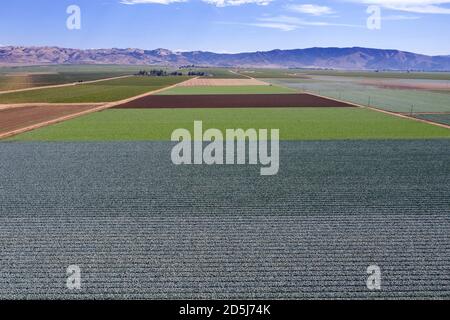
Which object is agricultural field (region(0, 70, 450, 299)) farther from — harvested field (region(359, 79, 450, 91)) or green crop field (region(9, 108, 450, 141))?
harvested field (region(359, 79, 450, 91))

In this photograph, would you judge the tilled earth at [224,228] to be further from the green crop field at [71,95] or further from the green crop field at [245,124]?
the green crop field at [71,95]

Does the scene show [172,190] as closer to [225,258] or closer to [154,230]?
[154,230]

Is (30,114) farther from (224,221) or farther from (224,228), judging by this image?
(224,228)

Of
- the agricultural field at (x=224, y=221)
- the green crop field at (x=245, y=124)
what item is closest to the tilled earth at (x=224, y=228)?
the agricultural field at (x=224, y=221)

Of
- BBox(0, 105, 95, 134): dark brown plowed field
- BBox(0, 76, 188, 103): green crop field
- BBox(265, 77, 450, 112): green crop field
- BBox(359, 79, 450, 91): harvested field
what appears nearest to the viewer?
BBox(0, 105, 95, 134): dark brown plowed field

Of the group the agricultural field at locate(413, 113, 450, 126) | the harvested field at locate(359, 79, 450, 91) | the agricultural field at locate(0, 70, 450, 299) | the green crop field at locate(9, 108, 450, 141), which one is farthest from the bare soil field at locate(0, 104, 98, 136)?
the harvested field at locate(359, 79, 450, 91)
